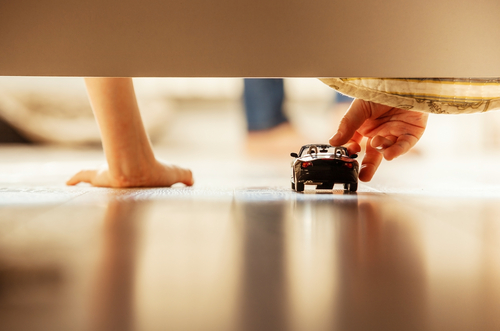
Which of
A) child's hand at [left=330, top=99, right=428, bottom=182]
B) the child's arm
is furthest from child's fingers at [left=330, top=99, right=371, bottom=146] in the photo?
the child's arm

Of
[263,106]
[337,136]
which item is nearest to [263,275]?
[337,136]

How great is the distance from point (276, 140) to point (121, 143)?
2.85 m

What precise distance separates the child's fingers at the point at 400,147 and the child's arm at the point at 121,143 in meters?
0.64

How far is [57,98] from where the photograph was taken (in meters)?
4.43

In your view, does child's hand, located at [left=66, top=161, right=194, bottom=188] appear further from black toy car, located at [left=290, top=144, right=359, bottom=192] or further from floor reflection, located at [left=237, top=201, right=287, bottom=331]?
floor reflection, located at [left=237, top=201, right=287, bottom=331]

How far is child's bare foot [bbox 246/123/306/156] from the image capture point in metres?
3.61

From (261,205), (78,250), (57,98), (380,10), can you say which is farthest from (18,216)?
(57,98)

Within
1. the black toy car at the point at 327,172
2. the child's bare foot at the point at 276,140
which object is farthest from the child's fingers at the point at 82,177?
the child's bare foot at the point at 276,140

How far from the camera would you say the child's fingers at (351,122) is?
743 mm

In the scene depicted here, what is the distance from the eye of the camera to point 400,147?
2.56ft

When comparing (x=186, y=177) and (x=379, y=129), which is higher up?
(x=379, y=129)

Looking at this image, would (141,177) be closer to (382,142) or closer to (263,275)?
(382,142)

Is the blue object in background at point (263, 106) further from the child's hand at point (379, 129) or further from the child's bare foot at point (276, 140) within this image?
the child's hand at point (379, 129)

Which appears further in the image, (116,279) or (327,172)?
(327,172)
